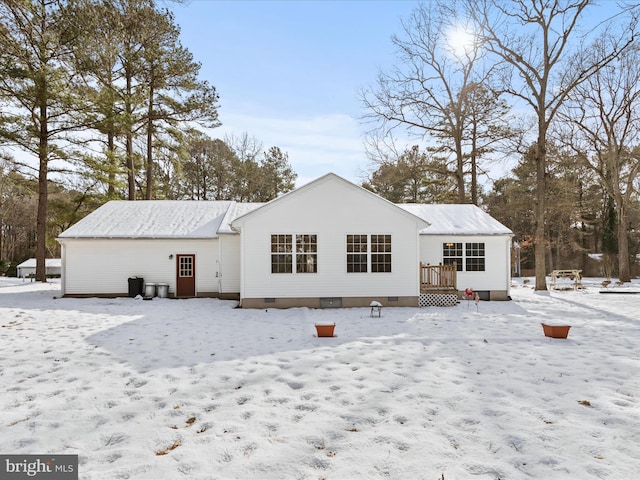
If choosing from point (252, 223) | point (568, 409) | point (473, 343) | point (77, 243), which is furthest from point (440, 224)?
point (77, 243)

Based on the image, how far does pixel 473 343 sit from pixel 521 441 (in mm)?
4158

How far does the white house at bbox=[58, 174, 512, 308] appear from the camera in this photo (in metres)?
13.1

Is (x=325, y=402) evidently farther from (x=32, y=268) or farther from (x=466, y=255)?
(x=32, y=268)

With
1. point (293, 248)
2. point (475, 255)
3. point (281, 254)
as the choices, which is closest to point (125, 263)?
point (281, 254)

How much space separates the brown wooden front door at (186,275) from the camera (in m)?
15.9

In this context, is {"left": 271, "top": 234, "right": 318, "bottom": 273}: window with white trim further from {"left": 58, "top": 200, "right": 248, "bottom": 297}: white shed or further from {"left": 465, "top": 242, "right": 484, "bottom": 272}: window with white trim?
{"left": 465, "top": 242, "right": 484, "bottom": 272}: window with white trim

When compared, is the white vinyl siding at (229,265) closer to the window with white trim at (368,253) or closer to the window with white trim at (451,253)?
the window with white trim at (368,253)

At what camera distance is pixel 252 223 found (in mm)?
12992

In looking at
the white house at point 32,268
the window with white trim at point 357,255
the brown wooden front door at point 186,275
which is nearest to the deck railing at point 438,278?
the window with white trim at point 357,255

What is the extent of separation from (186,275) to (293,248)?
227 inches

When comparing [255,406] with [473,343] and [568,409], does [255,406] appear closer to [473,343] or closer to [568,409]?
[568,409]

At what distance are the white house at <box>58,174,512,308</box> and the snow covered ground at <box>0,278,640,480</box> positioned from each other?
168 inches

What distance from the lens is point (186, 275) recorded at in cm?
1597

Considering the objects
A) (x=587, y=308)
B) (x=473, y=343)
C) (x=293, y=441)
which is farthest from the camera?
(x=587, y=308)
